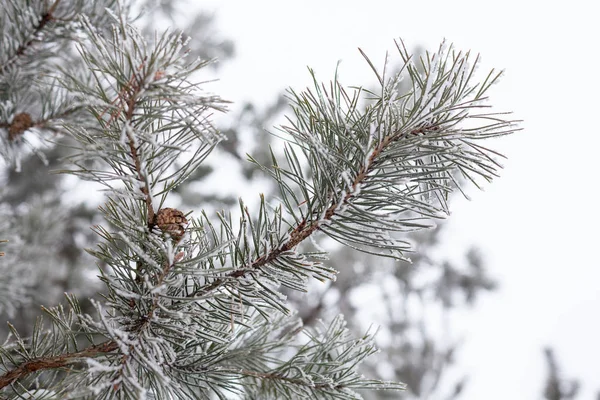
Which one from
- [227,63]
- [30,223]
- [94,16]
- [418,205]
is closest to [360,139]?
[418,205]

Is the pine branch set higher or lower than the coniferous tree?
lower

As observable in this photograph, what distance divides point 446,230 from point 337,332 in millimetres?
2818

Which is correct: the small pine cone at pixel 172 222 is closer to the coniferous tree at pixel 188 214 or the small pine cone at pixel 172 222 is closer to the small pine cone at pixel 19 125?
the coniferous tree at pixel 188 214

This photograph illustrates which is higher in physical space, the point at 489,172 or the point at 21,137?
the point at 489,172

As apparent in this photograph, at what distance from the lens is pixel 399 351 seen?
4.03m

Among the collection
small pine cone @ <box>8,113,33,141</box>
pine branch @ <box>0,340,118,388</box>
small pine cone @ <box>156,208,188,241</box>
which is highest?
small pine cone @ <box>156,208,188,241</box>

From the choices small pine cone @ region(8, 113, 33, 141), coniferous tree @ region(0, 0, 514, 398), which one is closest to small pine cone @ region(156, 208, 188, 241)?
coniferous tree @ region(0, 0, 514, 398)

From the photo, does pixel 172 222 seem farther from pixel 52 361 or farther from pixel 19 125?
pixel 19 125

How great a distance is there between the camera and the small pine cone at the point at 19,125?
837 mm

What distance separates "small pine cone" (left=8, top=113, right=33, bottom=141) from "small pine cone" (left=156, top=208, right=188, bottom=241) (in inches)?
19.5

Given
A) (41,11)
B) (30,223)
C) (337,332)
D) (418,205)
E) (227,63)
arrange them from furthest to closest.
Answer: (227,63) → (30,223) → (41,11) → (337,332) → (418,205)

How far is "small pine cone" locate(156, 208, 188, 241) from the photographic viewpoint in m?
0.49

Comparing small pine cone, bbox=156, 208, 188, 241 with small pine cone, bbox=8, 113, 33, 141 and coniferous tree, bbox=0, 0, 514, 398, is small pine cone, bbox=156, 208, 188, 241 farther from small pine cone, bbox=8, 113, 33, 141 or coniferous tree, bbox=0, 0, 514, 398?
small pine cone, bbox=8, 113, 33, 141

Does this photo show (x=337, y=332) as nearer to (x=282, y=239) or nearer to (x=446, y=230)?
(x=282, y=239)
